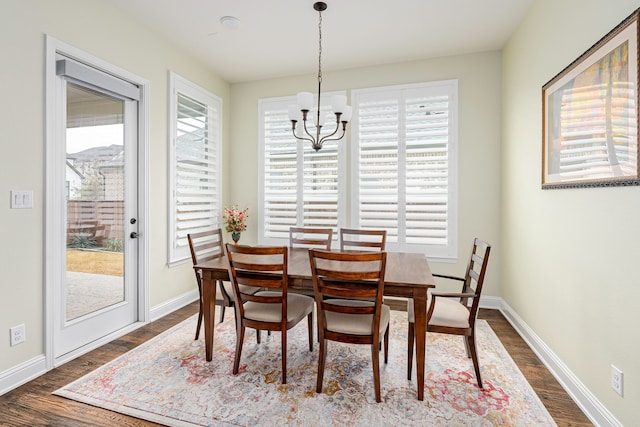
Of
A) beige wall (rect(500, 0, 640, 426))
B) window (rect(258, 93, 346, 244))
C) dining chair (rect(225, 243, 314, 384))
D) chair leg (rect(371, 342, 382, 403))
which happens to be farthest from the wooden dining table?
window (rect(258, 93, 346, 244))

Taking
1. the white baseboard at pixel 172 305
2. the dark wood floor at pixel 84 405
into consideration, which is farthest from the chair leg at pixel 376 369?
the white baseboard at pixel 172 305

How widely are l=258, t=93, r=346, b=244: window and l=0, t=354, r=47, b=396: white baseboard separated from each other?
2594mm

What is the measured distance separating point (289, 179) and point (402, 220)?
1.58 meters

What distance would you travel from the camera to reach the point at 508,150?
11.2ft

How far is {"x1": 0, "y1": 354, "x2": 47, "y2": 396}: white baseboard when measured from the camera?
81.8 inches

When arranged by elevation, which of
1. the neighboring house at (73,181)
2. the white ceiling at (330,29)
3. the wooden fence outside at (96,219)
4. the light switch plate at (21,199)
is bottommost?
the wooden fence outside at (96,219)

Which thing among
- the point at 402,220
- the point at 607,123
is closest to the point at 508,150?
the point at 402,220

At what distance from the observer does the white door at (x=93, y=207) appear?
2.49 metres

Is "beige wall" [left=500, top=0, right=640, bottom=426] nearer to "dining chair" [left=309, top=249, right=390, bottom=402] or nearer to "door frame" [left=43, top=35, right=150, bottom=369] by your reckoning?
"dining chair" [left=309, top=249, right=390, bottom=402]

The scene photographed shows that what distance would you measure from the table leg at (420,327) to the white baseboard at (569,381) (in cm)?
94

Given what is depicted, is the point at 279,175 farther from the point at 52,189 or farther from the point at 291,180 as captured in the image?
the point at 52,189

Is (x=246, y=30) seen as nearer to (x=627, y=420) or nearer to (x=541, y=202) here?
(x=541, y=202)

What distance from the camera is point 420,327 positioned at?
2.00 metres

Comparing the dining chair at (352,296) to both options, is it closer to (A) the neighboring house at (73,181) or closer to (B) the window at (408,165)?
(B) the window at (408,165)
